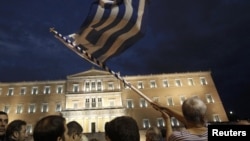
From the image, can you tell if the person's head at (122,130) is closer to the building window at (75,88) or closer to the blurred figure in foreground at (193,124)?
the blurred figure in foreground at (193,124)

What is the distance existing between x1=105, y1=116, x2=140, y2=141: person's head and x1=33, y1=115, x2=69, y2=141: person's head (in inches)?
23.5

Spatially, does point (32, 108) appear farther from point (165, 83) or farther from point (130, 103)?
point (165, 83)

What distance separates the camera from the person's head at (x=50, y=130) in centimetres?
302

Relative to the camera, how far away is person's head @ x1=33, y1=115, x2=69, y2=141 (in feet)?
9.92

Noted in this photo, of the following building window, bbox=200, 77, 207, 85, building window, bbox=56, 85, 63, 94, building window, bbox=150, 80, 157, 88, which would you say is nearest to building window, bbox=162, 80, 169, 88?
building window, bbox=150, 80, 157, 88

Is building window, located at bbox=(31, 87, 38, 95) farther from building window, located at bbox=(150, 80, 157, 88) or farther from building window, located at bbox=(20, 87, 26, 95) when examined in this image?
building window, located at bbox=(150, 80, 157, 88)

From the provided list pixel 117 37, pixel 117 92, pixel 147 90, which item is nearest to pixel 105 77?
pixel 117 92

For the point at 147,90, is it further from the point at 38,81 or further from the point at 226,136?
the point at 226,136

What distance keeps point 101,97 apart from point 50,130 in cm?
4417

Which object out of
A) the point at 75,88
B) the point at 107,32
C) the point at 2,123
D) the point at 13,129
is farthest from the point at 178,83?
the point at 13,129

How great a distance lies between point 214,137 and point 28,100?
49699 mm

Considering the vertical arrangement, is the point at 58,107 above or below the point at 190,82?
below

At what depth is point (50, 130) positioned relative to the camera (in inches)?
120

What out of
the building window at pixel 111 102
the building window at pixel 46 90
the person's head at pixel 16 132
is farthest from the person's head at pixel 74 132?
the building window at pixel 46 90
